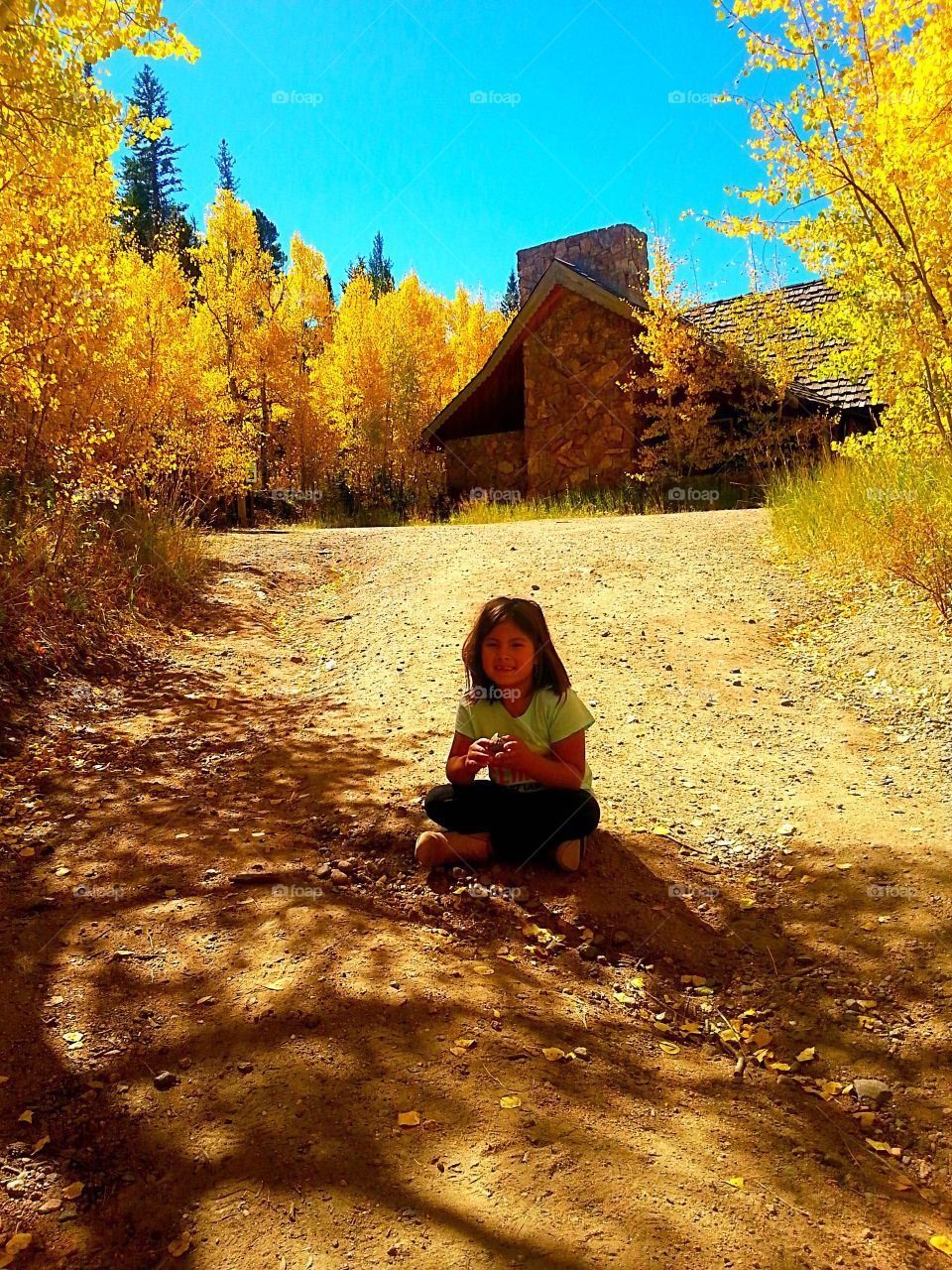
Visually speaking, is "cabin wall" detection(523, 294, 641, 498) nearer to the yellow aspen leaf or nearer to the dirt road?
the dirt road

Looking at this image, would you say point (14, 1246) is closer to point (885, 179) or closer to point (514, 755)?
point (514, 755)

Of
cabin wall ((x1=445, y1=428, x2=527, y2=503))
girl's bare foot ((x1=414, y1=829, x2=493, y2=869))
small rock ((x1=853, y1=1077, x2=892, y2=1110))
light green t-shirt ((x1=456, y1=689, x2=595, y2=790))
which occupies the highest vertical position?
cabin wall ((x1=445, y1=428, x2=527, y2=503))

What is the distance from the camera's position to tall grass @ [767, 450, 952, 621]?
19.0 ft

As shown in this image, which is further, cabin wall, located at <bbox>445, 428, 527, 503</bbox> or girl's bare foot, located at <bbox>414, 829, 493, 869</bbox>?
cabin wall, located at <bbox>445, 428, 527, 503</bbox>

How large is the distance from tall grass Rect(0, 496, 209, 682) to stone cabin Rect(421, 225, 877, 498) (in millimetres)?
9865

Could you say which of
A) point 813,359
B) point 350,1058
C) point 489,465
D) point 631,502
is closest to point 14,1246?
point 350,1058

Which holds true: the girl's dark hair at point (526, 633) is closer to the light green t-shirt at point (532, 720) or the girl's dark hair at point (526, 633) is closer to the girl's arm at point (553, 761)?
the light green t-shirt at point (532, 720)

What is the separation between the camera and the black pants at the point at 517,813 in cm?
304

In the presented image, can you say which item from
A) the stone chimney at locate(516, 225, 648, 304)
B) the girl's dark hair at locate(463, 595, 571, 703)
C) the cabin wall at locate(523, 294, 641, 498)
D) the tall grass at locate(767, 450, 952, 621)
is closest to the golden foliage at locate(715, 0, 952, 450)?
the tall grass at locate(767, 450, 952, 621)

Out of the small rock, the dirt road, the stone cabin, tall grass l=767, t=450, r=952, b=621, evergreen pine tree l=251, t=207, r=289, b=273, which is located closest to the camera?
the dirt road

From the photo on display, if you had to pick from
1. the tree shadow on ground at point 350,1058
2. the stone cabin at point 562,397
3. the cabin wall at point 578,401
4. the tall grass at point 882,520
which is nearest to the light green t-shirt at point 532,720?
the tree shadow on ground at point 350,1058

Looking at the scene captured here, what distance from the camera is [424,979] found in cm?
244

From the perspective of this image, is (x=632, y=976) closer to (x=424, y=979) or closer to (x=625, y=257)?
(x=424, y=979)

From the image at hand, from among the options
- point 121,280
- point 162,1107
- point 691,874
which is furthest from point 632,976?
point 121,280
